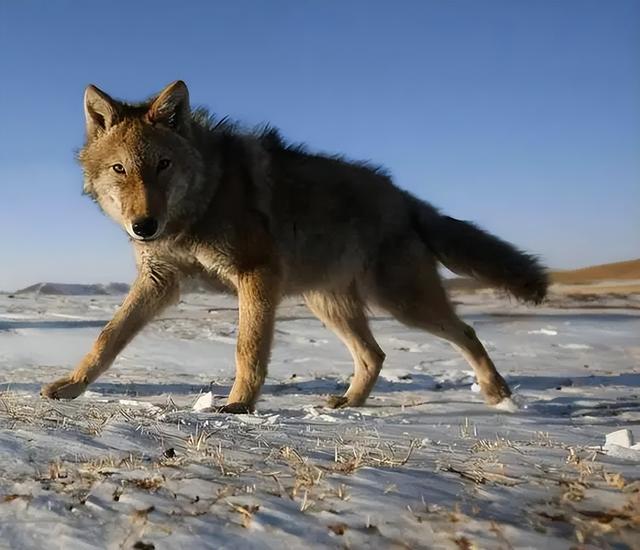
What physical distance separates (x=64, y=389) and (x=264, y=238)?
2.02 m

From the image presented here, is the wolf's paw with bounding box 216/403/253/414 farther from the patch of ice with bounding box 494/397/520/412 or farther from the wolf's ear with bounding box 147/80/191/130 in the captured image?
the wolf's ear with bounding box 147/80/191/130

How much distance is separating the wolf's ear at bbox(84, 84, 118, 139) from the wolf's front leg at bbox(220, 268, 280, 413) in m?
1.75

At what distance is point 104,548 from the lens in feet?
5.50

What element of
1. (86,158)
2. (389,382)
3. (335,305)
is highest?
(86,158)

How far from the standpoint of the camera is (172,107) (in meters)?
5.93

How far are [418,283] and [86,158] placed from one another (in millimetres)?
3328

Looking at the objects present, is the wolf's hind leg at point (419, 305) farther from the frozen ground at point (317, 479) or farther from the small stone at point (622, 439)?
the small stone at point (622, 439)

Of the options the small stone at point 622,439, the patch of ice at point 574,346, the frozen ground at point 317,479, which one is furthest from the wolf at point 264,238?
the patch of ice at point 574,346

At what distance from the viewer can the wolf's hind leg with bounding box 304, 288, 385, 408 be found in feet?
23.1

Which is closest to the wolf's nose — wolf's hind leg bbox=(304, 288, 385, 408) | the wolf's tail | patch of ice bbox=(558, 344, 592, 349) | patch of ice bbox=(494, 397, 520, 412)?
wolf's hind leg bbox=(304, 288, 385, 408)

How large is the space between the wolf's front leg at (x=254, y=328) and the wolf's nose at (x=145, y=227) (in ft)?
2.80

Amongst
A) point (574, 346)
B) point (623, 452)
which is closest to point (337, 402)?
A: point (623, 452)

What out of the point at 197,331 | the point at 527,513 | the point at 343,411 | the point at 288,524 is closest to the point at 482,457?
the point at 527,513

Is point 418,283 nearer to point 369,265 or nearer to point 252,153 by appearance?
point 369,265
